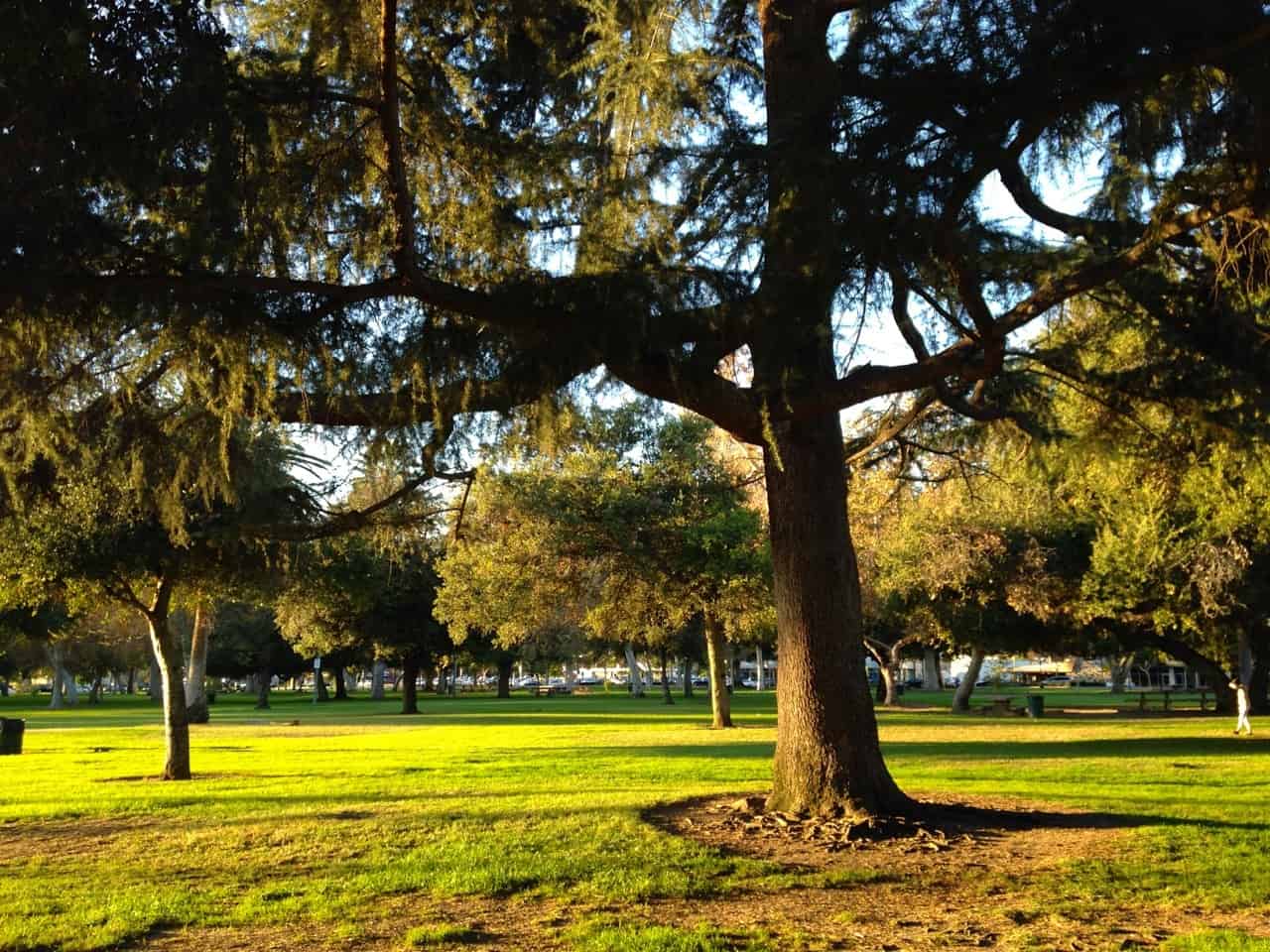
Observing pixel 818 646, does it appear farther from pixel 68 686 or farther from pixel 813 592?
pixel 68 686

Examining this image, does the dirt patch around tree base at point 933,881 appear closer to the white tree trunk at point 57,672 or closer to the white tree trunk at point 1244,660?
the white tree trunk at point 1244,660

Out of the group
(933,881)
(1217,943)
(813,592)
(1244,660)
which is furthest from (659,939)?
(1244,660)

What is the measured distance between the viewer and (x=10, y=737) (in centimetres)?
2348

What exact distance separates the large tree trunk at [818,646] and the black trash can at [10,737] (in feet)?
63.3

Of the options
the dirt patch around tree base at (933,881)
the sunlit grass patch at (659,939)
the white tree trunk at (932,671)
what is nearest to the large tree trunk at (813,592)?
the dirt patch around tree base at (933,881)

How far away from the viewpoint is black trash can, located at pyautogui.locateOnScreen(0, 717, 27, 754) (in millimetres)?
23344

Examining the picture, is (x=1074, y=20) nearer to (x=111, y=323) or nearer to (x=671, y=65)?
(x=671, y=65)

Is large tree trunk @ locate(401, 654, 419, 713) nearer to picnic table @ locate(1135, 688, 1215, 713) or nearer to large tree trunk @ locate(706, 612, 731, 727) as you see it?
large tree trunk @ locate(706, 612, 731, 727)

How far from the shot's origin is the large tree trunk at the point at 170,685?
52.8ft

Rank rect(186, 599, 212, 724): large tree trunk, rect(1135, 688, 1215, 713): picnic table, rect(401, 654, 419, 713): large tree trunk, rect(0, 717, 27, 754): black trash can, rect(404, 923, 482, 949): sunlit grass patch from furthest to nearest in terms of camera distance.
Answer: rect(401, 654, 419, 713): large tree trunk
rect(1135, 688, 1215, 713): picnic table
rect(186, 599, 212, 724): large tree trunk
rect(0, 717, 27, 754): black trash can
rect(404, 923, 482, 949): sunlit grass patch

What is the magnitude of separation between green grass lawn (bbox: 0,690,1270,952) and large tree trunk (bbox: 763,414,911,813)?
4.76ft

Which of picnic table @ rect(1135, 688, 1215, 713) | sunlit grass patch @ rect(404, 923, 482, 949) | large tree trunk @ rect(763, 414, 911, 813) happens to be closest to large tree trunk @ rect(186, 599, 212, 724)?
large tree trunk @ rect(763, 414, 911, 813)

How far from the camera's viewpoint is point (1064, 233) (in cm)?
870

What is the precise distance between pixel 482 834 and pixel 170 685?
322 inches
